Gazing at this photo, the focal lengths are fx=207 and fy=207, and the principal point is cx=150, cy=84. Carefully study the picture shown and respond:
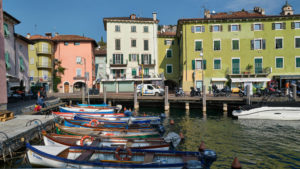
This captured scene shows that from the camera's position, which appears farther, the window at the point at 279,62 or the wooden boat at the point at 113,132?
the window at the point at 279,62

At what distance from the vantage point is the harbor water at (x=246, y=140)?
943 cm

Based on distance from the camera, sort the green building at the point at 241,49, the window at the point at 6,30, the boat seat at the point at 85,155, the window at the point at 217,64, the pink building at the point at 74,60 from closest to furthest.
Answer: the boat seat at the point at 85,155, the window at the point at 6,30, the green building at the point at 241,49, the window at the point at 217,64, the pink building at the point at 74,60

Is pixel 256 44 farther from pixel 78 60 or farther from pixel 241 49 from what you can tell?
pixel 78 60

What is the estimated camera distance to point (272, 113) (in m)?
18.8

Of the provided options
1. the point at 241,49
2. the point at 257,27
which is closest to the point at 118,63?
the point at 241,49

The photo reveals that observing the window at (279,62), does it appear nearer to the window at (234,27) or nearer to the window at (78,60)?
the window at (234,27)

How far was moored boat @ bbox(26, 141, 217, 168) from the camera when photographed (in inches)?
250

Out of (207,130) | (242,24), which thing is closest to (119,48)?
(242,24)

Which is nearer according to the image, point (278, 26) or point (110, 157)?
point (110, 157)

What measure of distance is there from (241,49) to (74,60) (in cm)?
3598

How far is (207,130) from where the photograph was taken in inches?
612

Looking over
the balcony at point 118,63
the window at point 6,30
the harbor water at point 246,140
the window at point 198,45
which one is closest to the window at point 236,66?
the window at point 198,45

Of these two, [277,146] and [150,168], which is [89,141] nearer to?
[150,168]

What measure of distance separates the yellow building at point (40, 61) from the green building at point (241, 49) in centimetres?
3047
